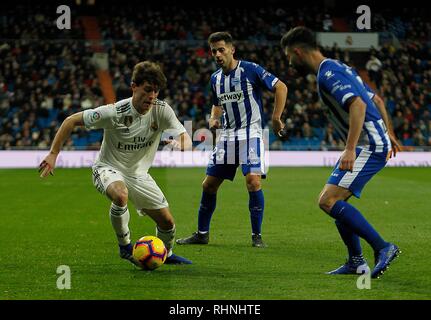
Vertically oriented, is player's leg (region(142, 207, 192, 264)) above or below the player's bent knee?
below

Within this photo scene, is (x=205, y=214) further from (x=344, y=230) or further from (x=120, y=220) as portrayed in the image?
(x=344, y=230)

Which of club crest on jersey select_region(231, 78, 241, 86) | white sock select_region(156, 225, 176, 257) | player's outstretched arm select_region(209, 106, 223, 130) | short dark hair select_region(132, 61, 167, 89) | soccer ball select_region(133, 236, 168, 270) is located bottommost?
soccer ball select_region(133, 236, 168, 270)

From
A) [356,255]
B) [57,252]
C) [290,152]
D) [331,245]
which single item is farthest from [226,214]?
[290,152]

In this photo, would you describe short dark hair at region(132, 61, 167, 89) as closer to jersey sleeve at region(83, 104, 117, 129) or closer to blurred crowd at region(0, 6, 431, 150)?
jersey sleeve at region(83, 104, 117, 129)

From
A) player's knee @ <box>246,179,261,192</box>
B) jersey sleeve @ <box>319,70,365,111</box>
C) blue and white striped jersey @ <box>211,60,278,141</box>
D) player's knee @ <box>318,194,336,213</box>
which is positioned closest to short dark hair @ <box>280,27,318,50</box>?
jersey sleeve @ <box>319,70,365,111</box>

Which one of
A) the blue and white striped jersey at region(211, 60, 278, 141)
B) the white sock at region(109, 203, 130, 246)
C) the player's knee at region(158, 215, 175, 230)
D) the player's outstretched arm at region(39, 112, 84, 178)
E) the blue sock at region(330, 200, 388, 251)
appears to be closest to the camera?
the blue sock at region(330, 200, 388, 251)

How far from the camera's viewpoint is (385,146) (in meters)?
6.43

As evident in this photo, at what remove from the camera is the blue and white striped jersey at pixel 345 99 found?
6.17 m

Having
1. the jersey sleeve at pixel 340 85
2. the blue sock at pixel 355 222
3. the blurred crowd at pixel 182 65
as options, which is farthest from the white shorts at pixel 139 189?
the blurred crowd at pixel 182 65

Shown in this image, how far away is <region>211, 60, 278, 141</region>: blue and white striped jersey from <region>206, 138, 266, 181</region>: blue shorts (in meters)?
0.10

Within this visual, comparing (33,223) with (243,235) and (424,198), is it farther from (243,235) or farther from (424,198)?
(424,198)

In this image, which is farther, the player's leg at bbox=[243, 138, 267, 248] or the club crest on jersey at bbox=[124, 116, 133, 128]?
the player's leg at bbox=[243, 138, 267, 248]

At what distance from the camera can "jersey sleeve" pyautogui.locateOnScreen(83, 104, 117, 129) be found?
680 cm

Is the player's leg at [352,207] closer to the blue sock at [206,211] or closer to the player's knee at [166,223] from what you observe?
the player's knee at [166,223]
